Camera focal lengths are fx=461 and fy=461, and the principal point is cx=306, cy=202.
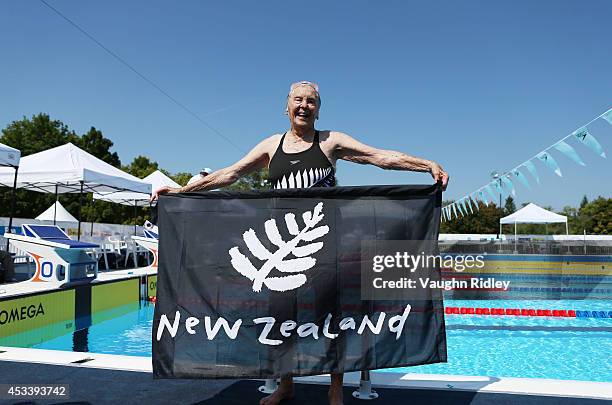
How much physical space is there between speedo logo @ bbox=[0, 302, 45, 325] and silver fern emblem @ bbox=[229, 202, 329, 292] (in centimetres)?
540

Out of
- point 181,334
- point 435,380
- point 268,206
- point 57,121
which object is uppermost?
point 57,121

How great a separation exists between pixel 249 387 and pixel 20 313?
522 centimetres

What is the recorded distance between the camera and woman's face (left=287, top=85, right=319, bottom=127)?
2686 mm

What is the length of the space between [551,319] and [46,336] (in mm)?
9405

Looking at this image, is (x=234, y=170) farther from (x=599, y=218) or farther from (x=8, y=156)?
(x=599, y=218)

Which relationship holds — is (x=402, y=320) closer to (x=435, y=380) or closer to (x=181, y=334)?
(x=435, y=380)

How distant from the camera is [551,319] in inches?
375

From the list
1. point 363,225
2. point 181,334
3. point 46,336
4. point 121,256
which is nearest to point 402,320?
point 363,225

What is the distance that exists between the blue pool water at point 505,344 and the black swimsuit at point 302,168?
3.95 m

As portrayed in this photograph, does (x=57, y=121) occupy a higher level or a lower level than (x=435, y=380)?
higher

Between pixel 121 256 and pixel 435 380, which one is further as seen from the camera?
pixel 121 256

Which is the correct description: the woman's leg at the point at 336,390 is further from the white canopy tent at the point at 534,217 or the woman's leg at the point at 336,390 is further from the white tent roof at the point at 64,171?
the white canopy tent at the point at 534,217

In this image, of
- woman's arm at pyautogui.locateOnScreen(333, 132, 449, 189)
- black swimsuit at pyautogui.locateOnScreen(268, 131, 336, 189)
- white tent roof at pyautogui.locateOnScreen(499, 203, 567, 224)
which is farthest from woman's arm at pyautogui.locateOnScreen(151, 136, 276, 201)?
white tent roof at pyautogui.locateOnScreen(499, 203, 567, 224)

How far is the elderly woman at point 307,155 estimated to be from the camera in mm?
2688
